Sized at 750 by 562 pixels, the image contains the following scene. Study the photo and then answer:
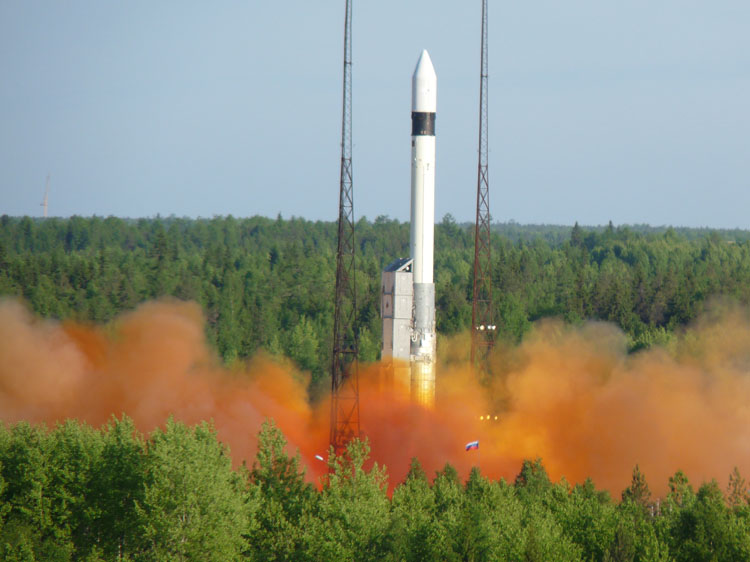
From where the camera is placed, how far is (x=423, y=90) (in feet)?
199

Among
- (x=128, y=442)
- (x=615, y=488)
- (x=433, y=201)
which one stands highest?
(x=433, y=201)

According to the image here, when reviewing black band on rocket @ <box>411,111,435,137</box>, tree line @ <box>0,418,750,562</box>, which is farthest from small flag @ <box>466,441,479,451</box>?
black band on rocket @ <box>411,111,435,137</box>

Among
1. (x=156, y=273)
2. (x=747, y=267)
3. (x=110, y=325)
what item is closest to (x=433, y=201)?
(x=110, y=325)

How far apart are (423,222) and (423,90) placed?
595 centimetres

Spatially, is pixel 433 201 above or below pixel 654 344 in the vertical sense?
above

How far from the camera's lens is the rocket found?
60781 mm

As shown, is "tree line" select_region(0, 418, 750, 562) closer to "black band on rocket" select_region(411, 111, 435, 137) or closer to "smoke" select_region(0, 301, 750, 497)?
"smoke" select_region(0, 301, 750, 497)

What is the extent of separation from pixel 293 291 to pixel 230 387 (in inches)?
1881

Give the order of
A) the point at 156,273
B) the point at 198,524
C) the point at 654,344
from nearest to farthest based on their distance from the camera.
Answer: the point at 198,524 → the point at 654,344 → the point at 156,273

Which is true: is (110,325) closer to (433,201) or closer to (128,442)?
(433,201)

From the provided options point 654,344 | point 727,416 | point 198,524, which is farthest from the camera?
point 654,344

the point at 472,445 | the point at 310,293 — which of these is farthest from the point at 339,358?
the point at 310,293

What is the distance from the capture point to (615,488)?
2448 inches

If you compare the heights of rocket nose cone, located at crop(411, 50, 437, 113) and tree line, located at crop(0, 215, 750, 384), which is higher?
rocket nose cone, located at crop(411, 50, 437, 113)
